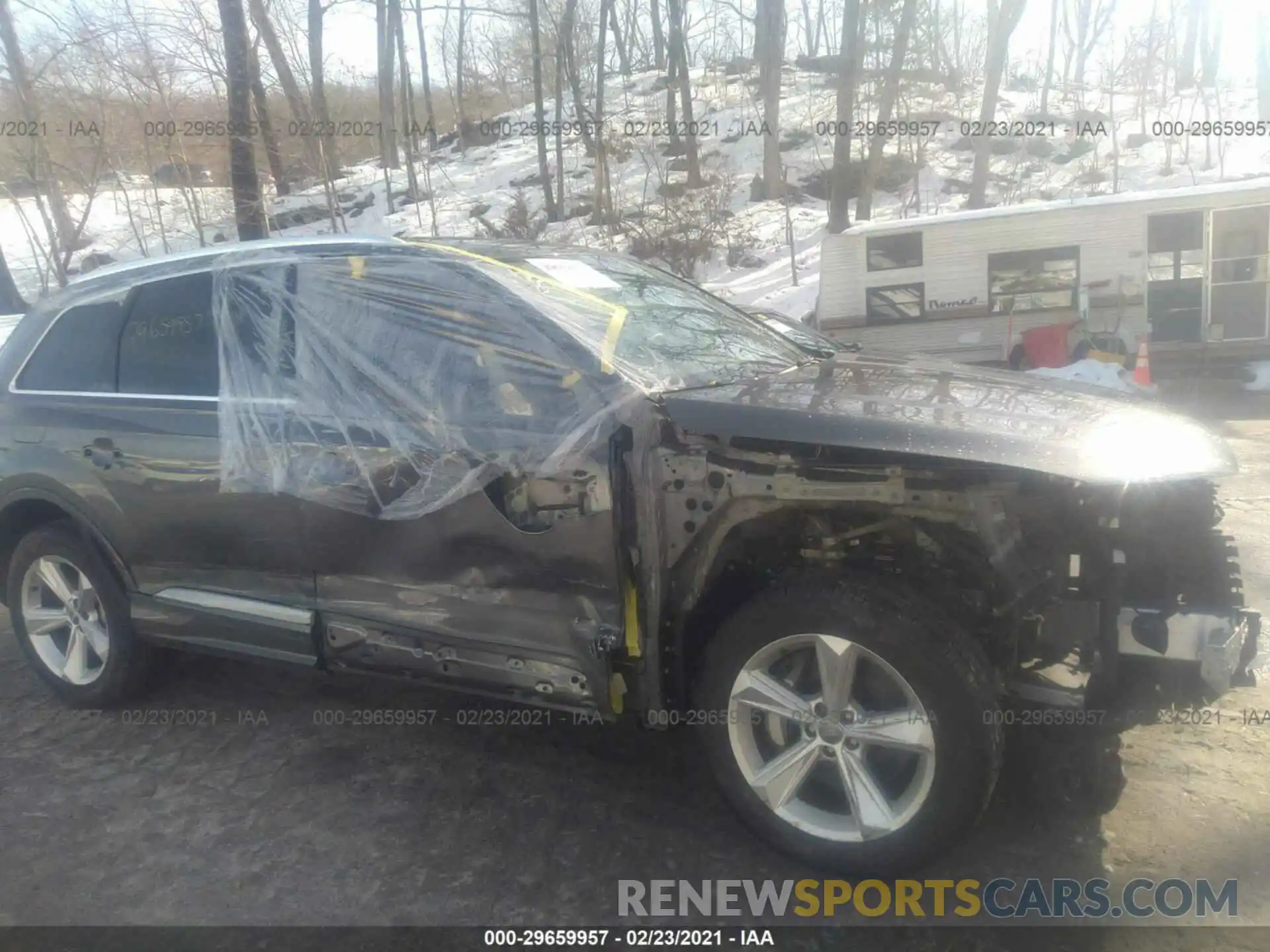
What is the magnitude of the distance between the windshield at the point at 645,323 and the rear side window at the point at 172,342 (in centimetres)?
113

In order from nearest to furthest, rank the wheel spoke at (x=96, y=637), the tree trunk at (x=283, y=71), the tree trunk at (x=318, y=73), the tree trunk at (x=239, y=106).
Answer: the wheel spoke at (x=96, y=637) → the tree trunk at (x=239, y=106) → the tree trunk at (x=283, y=71) → the tree trunk at (x=318, y=73)

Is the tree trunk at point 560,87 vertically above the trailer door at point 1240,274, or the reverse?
the tree trunk at point 560,87

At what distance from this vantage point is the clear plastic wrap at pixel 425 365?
117 inches

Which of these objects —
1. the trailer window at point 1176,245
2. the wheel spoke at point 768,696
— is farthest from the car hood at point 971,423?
the trailer window at point 1176,245

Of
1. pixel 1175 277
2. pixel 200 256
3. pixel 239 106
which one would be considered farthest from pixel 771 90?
pixel 200 256


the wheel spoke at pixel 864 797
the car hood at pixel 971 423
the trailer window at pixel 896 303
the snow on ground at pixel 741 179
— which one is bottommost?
the wheel spoke at pixel 864 797

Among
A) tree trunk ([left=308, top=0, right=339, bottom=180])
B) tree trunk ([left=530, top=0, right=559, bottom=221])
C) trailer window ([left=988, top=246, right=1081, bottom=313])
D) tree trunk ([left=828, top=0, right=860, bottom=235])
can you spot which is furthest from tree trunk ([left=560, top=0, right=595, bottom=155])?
trailer window ([left=988, top=246, right=1081, bottom=313])

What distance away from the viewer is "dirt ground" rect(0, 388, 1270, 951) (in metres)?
2.71

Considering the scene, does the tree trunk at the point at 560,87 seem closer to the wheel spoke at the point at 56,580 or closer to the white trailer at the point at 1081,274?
the white trailer at the point at 1081,274

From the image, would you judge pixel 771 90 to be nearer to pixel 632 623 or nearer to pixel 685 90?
pixel 685 90

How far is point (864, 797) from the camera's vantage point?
8.79 feet

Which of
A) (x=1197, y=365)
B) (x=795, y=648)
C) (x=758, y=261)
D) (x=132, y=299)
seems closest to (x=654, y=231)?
(x=758, y=261)

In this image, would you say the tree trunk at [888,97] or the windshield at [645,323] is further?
the tree trunk at [888,97]

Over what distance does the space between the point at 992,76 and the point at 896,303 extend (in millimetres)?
10319
